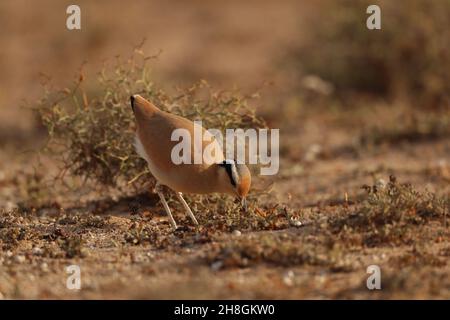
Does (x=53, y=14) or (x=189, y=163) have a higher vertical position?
(x=53, y=14)

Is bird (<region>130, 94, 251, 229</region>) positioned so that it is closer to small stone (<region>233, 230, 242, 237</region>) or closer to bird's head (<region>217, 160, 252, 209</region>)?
bird's head (<region>217, 160, 252, 209</region>)

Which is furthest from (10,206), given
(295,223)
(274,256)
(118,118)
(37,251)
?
(274,256)

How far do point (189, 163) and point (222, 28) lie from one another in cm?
1148

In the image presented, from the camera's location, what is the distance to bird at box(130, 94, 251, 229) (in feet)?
19.8

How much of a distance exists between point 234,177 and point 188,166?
0.35 m

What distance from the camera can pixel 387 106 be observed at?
11.4m

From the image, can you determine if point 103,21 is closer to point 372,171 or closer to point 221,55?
point 221,55

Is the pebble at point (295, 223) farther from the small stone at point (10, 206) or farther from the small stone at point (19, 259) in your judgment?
the small stone at point (10, 206)

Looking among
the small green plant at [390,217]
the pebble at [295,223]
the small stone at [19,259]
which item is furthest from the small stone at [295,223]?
the small stone at [19,259]

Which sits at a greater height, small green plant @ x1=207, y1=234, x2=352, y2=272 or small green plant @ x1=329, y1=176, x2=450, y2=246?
small green plant @ x1=329, y1=176, x2=450, y2=246

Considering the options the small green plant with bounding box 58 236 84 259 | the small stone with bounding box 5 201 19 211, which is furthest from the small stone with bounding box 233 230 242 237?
the small stone with bounding box 5 201 19 211
